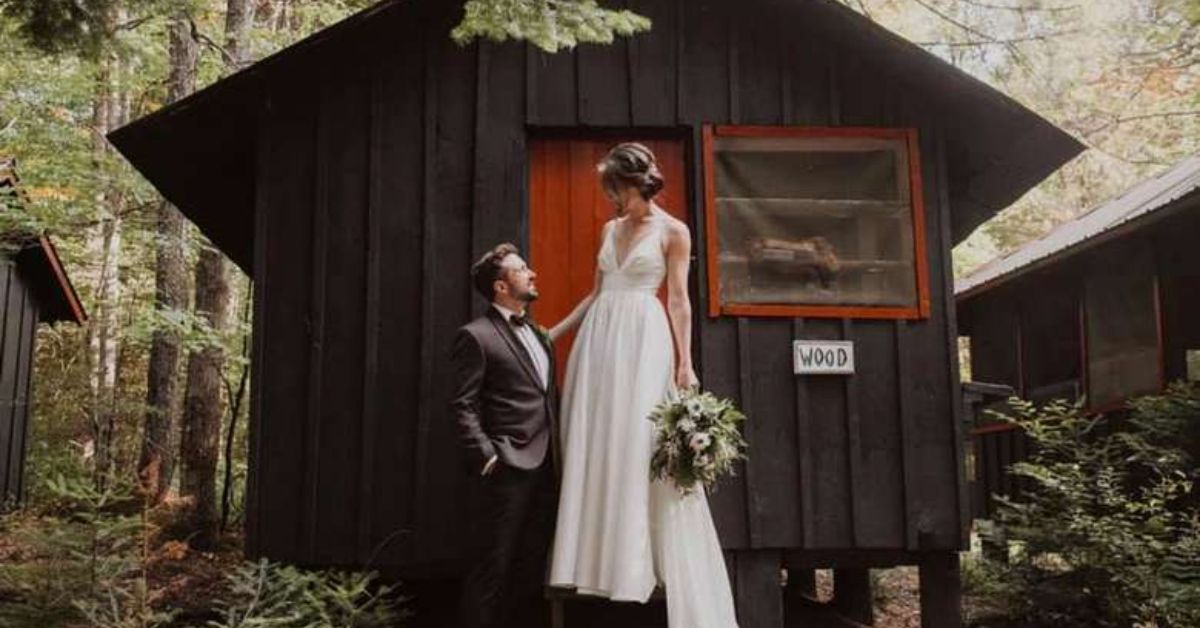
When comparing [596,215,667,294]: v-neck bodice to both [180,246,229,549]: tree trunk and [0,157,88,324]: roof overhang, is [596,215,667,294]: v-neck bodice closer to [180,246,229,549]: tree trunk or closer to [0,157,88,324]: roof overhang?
[180,246,229,549]: tree trunk

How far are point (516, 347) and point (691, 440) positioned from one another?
970mm

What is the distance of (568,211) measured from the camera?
6543 mm

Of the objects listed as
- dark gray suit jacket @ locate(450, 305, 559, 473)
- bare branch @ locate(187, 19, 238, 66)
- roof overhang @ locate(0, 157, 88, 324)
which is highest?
bare branch @ locate(187, 19, 238, 66)

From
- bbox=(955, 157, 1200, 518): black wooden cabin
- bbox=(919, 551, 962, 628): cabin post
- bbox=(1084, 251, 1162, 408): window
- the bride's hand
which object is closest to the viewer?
the bride's hand

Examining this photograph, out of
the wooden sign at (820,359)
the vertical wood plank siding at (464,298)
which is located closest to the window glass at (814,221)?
the vertical wood plank siding at (464,298)

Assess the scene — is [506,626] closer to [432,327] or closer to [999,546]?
[432,327]

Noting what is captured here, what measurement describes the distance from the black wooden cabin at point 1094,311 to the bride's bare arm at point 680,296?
5.16 meters

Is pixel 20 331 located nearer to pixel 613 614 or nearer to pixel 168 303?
pixel 168 303

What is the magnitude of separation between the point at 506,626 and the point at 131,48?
11.3 feet

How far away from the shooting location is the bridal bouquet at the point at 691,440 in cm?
492

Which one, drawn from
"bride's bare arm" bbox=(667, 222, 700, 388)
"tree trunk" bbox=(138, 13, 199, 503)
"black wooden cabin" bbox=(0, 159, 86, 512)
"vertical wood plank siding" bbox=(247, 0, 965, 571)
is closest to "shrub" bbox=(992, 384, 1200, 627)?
"vertical wood plank siding" bbox=(247, 0, 965, 571)

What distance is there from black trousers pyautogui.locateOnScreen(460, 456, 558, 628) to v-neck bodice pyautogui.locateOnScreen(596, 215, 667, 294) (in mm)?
975

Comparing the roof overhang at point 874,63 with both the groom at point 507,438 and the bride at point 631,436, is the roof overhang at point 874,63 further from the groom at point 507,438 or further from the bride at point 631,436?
the groom at point 507,438

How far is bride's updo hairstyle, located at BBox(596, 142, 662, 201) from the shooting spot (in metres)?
5.39
